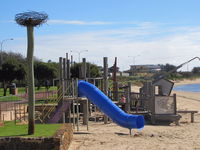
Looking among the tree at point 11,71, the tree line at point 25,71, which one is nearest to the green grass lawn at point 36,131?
the tree line at point 25,71

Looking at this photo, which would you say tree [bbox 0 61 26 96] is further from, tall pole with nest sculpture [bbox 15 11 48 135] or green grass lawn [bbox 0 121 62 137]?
tall pole with nest sculpture [bbox 15 11 48 135]

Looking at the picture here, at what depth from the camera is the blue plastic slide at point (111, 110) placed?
16.4 metres

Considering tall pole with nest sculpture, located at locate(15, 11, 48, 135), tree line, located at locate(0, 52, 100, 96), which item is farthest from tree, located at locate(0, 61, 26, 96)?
tall pole with nest sculpture, located at locate(15, 11, 48, 135)

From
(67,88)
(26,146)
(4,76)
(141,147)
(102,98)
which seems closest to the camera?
(26,146)

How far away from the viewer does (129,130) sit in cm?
1712

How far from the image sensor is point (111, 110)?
1706 centimetres

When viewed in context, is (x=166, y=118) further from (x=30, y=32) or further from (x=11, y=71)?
(x=11, y=71)

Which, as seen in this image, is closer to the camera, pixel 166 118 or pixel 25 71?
pixel 166 118

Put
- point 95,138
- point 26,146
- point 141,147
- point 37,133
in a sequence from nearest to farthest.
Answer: point 26,146 → point 37,133 → point 141,147 → point 95,138

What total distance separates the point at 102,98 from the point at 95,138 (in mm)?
3362

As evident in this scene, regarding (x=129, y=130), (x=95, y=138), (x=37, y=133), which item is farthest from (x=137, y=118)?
(x=37, y=133)

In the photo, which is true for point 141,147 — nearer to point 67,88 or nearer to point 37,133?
point 37,133

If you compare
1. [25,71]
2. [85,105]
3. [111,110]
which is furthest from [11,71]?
[111,110]

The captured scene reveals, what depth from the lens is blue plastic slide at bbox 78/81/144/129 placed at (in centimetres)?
1639
